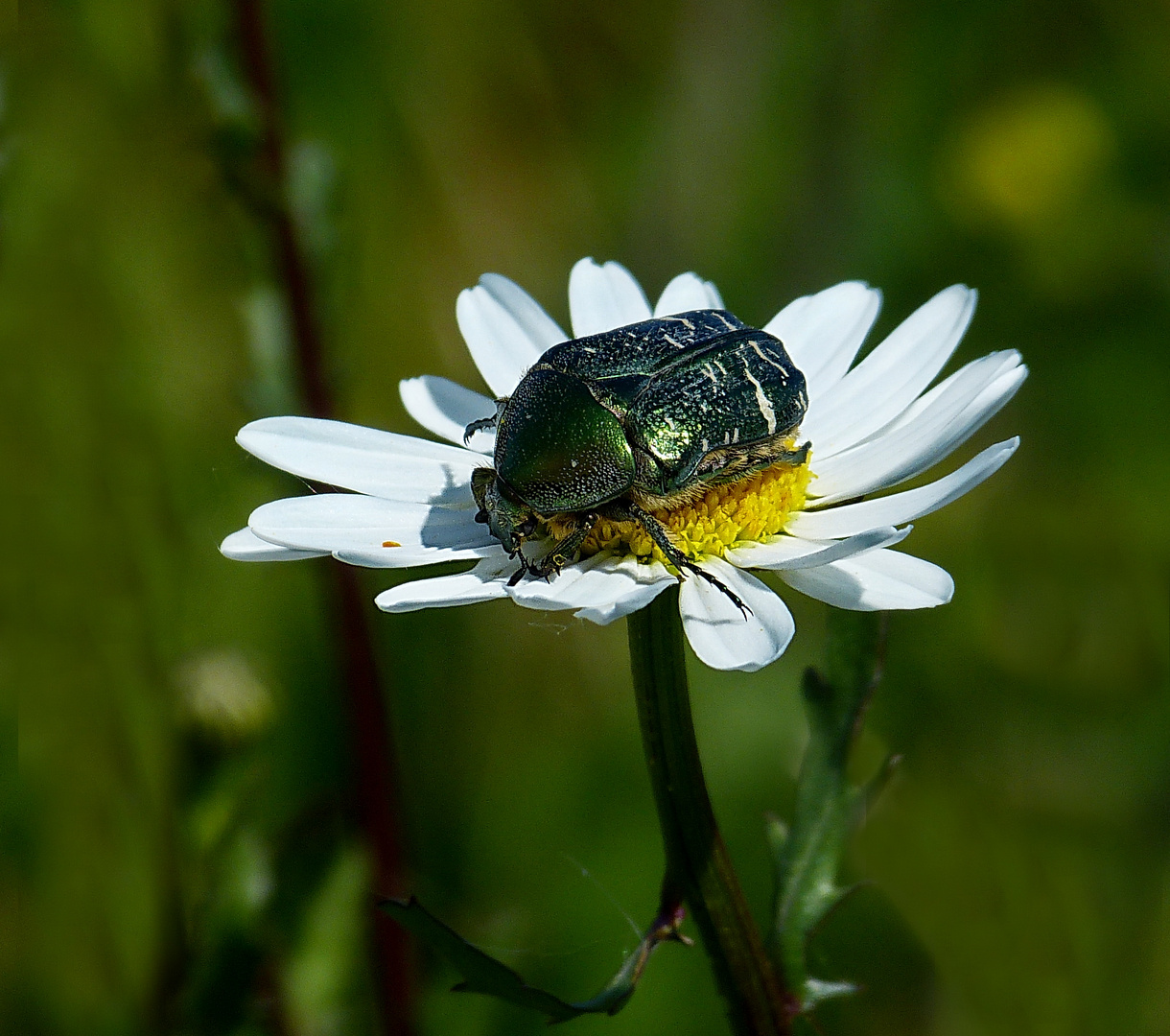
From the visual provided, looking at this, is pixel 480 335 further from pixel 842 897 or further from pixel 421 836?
pixel 421 836

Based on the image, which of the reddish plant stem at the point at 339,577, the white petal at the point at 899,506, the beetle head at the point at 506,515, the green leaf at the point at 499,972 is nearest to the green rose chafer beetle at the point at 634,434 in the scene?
the beetle head at the point at 506,515

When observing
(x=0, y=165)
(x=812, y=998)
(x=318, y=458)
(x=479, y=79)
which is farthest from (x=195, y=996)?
(x=479, y=79)

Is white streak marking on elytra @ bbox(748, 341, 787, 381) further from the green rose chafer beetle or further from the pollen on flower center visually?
the pollen on flower center

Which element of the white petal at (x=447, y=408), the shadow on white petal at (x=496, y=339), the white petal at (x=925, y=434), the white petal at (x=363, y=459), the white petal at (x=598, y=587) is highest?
the shadow on white petal at (x=496, y=339)

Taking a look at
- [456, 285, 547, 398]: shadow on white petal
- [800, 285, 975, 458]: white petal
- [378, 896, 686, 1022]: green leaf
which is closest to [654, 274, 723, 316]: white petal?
[456, 285, 547, 398]: shadow on white petal

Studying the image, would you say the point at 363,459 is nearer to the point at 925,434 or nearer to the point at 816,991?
the point at 925,434

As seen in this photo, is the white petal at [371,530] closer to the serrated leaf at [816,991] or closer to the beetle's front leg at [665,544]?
the beetle's front leg at [665,544]

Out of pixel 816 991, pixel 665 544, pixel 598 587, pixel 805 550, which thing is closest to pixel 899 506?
pixel 805 550
